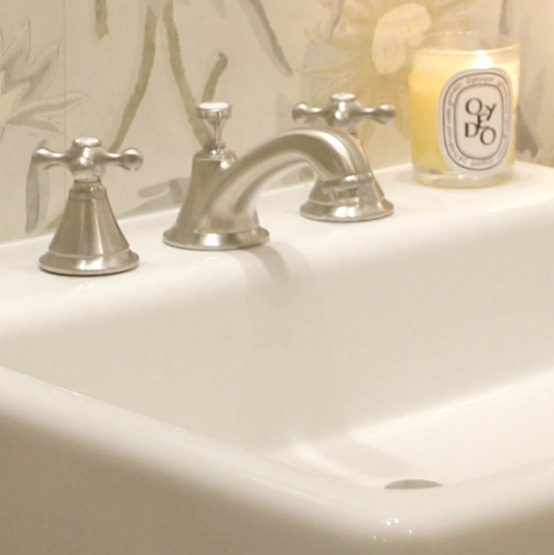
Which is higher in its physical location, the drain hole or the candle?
the candle

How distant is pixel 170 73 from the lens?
Answer: 2.69ft

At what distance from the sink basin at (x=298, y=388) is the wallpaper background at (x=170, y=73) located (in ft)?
0.11

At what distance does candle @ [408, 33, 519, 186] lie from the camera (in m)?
0.90

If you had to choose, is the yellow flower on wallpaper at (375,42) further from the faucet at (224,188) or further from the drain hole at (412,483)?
the drain hole at (412,483)

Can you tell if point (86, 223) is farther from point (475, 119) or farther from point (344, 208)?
point (475, 119)

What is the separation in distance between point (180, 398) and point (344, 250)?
15 centimetres

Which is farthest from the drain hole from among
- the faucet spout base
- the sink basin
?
the faucet spout base

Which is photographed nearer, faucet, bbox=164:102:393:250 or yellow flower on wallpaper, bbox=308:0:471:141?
faucet, bbox=164:102:393:250

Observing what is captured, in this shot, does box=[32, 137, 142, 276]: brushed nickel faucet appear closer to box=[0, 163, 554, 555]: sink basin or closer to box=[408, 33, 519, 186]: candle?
box=[0, 163, 554, 555]: sink basin

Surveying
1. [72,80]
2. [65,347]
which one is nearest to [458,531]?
[65,347]

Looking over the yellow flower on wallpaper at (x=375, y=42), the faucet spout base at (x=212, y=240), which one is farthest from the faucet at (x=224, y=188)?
the yellow flower on wallpaper at (x=375, y=42)

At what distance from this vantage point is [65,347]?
0.67 metres

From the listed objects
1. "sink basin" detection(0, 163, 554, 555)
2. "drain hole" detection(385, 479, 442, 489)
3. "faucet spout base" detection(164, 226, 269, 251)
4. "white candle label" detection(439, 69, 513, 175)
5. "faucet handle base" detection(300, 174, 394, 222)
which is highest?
"white candle label" detection(439, 69, 513, 175)

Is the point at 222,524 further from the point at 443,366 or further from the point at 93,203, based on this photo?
the point at 443,366
